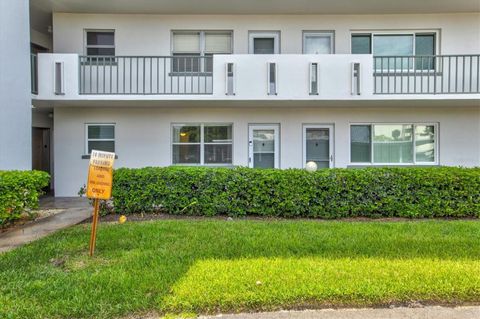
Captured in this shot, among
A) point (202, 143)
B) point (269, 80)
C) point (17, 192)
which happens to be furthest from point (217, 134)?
point (17, 192)

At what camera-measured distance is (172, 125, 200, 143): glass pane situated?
464 inches

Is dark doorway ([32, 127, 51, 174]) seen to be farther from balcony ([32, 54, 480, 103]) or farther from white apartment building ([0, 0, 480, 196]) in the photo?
balcony ([32, 54, 480, 103])

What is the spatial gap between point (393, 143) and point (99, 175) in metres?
9.78

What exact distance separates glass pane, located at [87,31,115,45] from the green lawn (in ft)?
23.9

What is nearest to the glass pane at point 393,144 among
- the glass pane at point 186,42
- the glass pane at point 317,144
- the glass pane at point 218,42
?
the glass pane at point 317,144

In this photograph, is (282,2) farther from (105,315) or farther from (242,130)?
(105,315)

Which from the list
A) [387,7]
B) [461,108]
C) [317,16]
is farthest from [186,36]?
[461,108]

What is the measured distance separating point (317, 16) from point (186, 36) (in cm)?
433

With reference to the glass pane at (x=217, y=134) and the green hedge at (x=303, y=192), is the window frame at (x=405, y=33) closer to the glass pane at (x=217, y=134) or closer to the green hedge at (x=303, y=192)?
the glass pane at (x=217, y=134)

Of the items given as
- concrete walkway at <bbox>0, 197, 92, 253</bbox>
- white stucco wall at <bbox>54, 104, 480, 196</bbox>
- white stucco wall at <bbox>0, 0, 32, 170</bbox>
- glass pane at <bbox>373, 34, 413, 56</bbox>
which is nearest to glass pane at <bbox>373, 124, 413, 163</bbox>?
white stucco wall at <bbox>54, 104, 480, 196</bbox>

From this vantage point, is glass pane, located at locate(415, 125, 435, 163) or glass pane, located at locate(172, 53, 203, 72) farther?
glass pane, located at locate(415, 125, 435, 163)

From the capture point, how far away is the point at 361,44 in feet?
38.0

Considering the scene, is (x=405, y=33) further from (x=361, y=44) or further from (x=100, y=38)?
(x=100, y=38)

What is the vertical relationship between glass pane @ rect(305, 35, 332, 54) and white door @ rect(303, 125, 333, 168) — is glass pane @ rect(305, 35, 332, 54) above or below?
above
